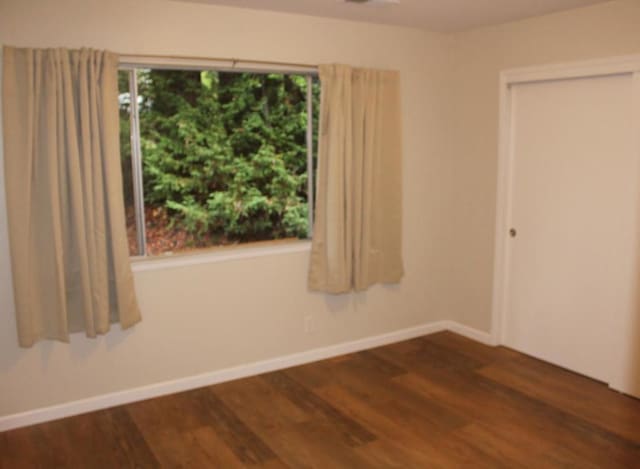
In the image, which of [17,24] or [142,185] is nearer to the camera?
[17,24]

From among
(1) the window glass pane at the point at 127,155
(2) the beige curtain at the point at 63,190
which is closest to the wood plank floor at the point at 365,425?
(2) the beige curtain at the point at 63,190

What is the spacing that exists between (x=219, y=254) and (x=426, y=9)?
2.10 meters

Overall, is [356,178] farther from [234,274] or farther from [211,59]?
[211,59]

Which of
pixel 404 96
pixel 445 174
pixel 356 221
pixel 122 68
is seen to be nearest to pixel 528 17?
pixel 404 96

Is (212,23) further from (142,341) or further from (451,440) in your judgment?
(451,440)

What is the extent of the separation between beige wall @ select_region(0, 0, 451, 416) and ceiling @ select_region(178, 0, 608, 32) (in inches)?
5.4

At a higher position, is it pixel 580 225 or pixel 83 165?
pixel 83 165

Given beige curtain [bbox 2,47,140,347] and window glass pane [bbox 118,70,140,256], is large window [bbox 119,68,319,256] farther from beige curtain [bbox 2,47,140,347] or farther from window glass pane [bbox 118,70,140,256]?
beige curtain [bbox 2,47,140,347]

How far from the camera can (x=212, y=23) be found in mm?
3500

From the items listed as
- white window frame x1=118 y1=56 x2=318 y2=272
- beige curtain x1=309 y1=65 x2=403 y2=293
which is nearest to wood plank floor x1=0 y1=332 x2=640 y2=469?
beige curtain x1=309 y1=65 x2=403 y2=293

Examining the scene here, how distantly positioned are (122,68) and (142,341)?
5.49 feet

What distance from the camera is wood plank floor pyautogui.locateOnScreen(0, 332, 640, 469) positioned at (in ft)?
9.50

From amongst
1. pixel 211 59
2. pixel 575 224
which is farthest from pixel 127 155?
pixel 575 224

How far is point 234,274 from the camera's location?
379cm
